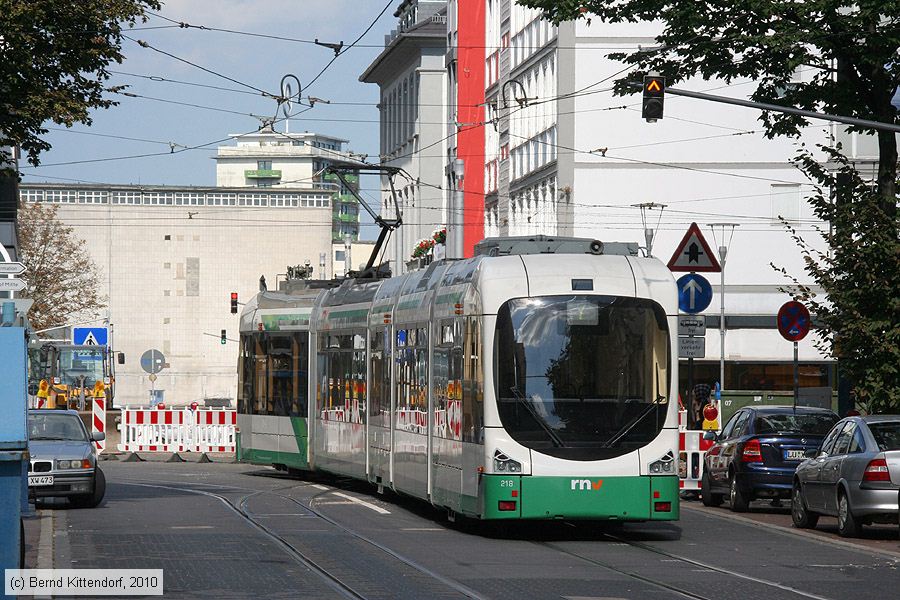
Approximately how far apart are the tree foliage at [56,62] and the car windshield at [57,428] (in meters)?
4.08

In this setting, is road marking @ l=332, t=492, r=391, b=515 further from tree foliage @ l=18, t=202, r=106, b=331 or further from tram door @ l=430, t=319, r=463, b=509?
tree foliage @ l=18, t=202, r=106, b=331

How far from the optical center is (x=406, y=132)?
317 ft

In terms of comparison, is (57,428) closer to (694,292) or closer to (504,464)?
(504,464)

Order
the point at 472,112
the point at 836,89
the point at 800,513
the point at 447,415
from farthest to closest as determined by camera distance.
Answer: the point at 472,112 → the point at 836,89 → the point at 800,513 → the point at 447,415

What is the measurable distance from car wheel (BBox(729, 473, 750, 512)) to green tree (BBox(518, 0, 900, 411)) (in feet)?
6.89

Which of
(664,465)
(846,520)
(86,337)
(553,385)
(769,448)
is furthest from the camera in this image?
(86,337)

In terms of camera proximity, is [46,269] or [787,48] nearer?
[787,48]

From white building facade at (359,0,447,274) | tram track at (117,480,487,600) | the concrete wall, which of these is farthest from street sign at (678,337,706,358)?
the concrete wall

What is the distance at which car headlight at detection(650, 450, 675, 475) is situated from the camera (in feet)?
65.0

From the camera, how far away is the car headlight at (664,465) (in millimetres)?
19797

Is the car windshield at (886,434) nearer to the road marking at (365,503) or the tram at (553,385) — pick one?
the tram at (553,385)

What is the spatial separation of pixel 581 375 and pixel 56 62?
8351 millimetres

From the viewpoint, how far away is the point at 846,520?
21.1 meters

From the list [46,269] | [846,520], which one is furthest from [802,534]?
[46,269]
